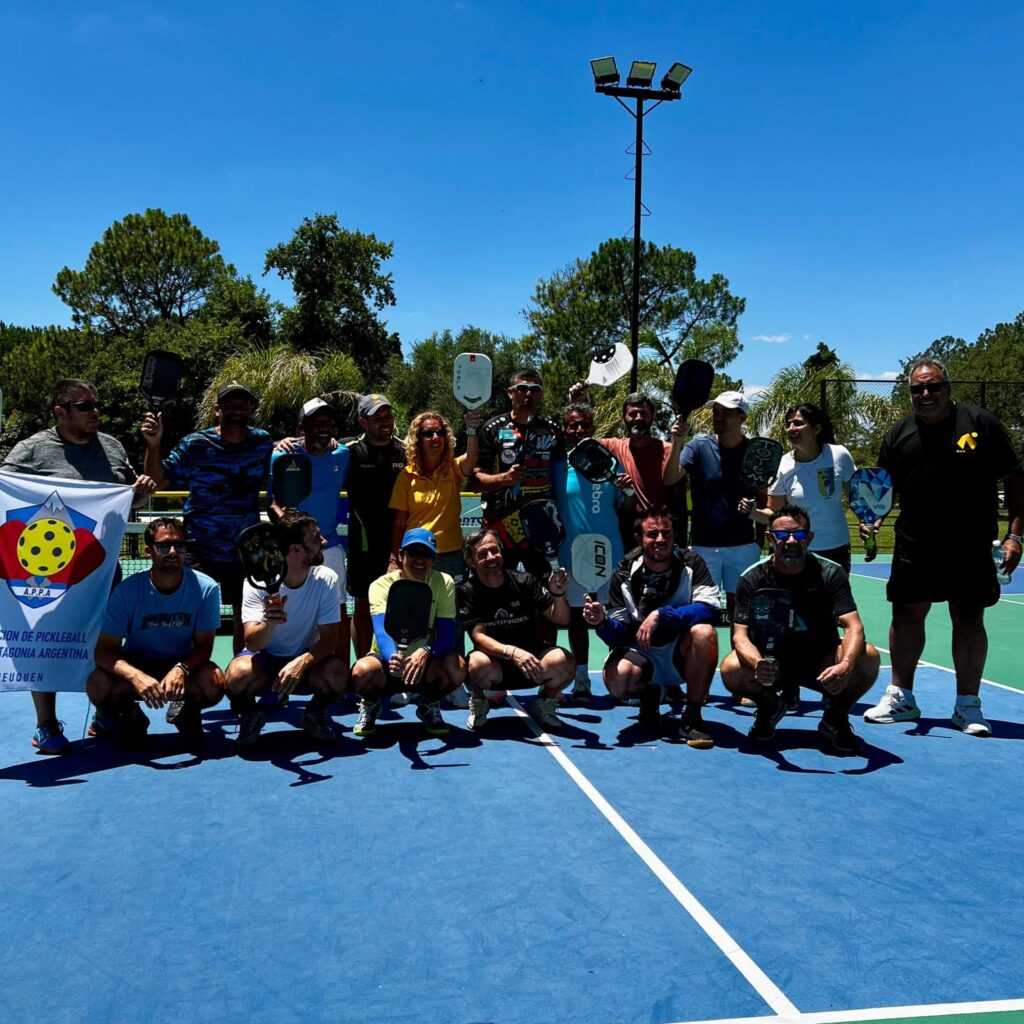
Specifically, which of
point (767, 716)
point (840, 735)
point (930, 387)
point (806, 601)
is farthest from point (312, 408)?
point (930, 387)

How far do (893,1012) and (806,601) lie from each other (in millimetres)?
2754

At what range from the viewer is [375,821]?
396 centimetres

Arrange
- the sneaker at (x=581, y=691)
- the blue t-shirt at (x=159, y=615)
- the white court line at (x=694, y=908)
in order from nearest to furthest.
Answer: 1. the white court line at (x=694, y=908)
2. the blue t-shirt at (x=159, y=615)
3. the sneaker at (x=581, y=691)

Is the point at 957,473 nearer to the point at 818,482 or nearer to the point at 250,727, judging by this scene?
the point at 818,482

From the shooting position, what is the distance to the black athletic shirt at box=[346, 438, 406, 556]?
19.0ft

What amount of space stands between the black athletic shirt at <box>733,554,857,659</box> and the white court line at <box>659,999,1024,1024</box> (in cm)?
257

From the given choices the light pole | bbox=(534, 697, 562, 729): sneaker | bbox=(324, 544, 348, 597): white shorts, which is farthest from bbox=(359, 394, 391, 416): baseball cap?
the light pole

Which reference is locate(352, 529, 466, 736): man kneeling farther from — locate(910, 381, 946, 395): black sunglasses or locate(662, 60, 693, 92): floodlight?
locate(662, 60, 693, 92): floodlight

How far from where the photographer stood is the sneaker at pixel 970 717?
536 centimetres

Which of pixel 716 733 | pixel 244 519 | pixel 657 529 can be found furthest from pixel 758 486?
pixel 244 519

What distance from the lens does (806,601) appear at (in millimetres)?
5082

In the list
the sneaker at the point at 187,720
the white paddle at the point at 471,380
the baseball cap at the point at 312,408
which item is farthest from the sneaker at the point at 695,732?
the baseball cap at the point at 312,408

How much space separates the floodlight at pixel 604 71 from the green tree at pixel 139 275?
33.6m

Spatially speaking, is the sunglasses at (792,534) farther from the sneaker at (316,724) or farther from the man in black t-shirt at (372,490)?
the sneaker at (316,724)
